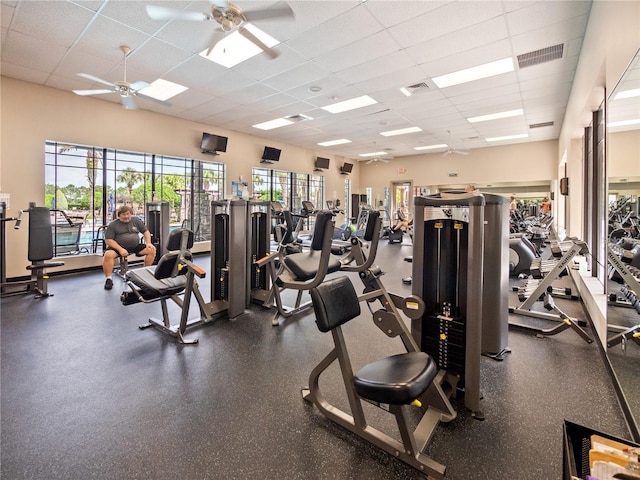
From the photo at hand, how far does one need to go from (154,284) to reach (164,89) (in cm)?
438

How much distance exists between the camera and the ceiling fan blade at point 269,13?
9.10ft

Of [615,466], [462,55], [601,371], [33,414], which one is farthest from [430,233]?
[462,55]

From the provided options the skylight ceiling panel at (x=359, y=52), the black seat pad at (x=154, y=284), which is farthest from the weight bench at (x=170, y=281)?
the skylight ceiling panel at (x=359, y=52)

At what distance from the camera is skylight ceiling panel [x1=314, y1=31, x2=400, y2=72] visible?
13.2ft

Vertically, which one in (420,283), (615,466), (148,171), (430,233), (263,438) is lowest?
(263,438)

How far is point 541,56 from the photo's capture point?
4.42 meters

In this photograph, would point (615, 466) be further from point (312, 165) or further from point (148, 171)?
point (312, 165)

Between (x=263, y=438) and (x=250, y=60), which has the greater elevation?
(x=250, y=60)

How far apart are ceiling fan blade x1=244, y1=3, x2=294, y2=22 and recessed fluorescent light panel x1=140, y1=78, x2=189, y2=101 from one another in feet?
10.1

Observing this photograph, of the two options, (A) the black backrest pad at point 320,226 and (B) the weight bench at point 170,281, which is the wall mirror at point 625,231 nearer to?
(A) the black backrest pad at point 320,226

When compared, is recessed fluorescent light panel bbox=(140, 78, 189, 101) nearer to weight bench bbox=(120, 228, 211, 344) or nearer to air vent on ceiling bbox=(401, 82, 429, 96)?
weight bench bbox=(120, 228, 211, 344)

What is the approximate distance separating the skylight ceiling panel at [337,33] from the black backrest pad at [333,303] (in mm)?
3230

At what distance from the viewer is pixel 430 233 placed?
2.17 meters

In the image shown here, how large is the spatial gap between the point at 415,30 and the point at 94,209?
6.70 meters
